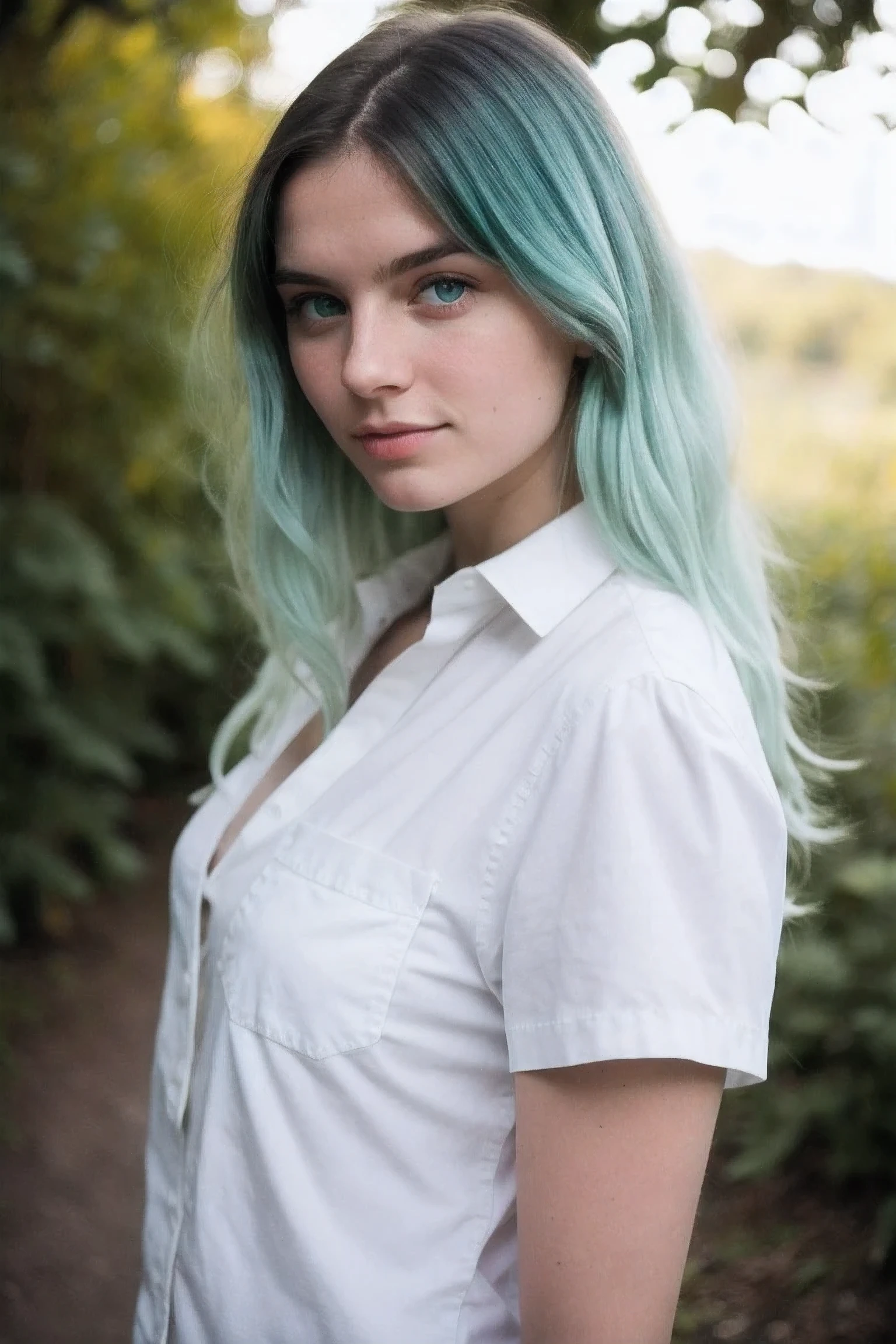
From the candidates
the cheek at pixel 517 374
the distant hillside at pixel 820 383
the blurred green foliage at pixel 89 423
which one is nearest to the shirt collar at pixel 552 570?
→ the cheek at pixel 517 374

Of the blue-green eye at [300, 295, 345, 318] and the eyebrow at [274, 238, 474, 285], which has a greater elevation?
the blue-green eye at [300, 295, 345, 318]

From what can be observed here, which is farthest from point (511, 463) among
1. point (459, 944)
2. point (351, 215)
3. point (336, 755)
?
point (459, 944)

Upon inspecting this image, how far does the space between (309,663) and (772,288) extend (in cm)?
637

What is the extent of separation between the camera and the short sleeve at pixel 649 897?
111cm

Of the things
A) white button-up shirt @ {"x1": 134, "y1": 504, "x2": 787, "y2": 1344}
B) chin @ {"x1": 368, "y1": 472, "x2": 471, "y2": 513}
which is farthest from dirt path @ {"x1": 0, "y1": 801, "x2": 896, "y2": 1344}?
chin @ {"x1": 368, "y1": 472, "x2": 471, "y2": 513}

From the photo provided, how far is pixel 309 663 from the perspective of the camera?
1.83 meters

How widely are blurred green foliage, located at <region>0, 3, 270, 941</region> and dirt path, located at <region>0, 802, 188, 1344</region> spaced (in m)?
0.27

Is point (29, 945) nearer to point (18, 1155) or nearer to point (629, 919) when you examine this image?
point (18, 1155)

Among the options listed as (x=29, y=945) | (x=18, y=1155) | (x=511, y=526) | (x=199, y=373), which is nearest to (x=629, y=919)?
(x=511, y=526)

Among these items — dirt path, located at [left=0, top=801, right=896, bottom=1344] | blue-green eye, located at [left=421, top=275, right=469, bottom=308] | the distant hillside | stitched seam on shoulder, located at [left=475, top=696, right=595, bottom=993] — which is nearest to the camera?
stitched seam on shoulder, located at [left=475, top=696, right=595, bottom=993]

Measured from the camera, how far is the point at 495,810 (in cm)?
125

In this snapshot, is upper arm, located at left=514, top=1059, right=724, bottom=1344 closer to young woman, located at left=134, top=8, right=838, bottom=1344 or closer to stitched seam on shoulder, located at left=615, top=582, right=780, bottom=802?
young woman, located at left=134, top=8, right=838, bottom=1344

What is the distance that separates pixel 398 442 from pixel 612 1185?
2.68ft

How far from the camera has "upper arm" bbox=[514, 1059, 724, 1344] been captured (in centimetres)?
113
